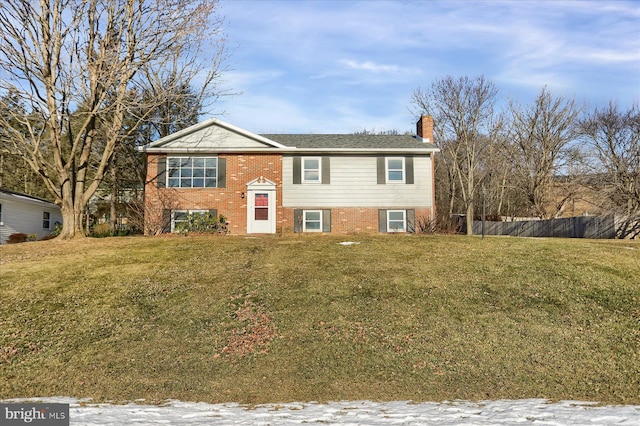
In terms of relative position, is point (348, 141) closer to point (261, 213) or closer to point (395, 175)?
point (395, 175)

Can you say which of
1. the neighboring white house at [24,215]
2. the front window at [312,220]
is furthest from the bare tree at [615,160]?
the neighboring white house at [24,215]

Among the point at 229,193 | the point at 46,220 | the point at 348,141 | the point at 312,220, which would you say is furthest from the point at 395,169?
the point at 46,220

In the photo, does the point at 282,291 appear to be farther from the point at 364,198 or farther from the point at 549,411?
the point at 364,198

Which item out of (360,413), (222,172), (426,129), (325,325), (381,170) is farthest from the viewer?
(426,129)

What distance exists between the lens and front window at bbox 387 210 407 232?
23.3 meters

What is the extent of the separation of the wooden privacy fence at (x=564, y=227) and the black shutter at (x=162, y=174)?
78.6ft

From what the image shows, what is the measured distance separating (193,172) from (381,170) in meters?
9.36

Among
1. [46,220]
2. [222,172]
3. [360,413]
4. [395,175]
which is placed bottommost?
[360,413]

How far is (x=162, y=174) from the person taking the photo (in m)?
23.1

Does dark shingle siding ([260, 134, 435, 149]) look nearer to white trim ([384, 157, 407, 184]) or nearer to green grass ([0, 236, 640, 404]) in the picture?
white trim ([384, 157, 407, 184])

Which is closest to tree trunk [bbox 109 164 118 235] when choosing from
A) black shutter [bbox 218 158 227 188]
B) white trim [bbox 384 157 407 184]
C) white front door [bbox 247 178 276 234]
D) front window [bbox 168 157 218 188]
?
front window [bbox 168 157 218 188]

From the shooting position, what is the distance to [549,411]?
615 cm

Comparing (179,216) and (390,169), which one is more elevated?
(390,169)

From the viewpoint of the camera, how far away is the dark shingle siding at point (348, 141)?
23.9 meters
